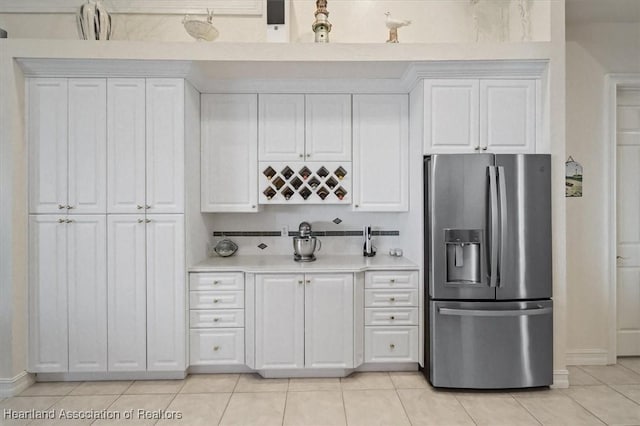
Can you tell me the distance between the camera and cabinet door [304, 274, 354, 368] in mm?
2945

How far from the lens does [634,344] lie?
339cm

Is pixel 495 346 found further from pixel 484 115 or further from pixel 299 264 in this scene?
pixel 484 115

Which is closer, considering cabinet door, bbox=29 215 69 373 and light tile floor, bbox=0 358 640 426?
light tile floor, bbox=0 358 640 426

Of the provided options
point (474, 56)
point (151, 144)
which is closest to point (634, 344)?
point (474, 56)

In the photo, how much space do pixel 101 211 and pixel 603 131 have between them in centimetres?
419

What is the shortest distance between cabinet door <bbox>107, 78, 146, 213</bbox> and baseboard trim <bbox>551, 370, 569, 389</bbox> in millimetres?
3401

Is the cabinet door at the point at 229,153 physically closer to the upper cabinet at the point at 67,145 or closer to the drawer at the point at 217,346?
the upper cabinet at the point at 67,145

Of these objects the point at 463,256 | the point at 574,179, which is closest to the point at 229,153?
the point at 463,256

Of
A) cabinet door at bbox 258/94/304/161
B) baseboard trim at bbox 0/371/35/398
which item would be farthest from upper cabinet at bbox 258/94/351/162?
baseboard trim at bbox 0/371/35/398

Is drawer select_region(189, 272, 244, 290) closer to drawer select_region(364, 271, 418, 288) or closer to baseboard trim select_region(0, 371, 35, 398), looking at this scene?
drawer select_region(364, 271, 418, 288)

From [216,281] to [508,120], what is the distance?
261 centimetres

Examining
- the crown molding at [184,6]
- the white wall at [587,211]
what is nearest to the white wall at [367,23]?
the crown molding at [184,6]

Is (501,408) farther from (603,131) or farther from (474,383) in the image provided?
(603,131)

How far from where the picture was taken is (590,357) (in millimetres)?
3273
